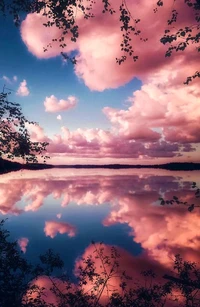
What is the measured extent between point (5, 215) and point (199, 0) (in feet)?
142

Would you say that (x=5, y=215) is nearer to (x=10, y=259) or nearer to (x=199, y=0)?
(x=10, y=259)

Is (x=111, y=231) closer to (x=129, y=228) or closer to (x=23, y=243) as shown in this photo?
(x=129, y=228)

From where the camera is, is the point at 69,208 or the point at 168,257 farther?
the point at 69,208

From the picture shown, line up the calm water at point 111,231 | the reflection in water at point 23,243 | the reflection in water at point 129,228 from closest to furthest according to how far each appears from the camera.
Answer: the reflection in water at point 129,228 < the calm water at point 111,231 < the reflection in water at point 23,243

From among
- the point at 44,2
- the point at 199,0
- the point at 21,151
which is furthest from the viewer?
the point at 21,151

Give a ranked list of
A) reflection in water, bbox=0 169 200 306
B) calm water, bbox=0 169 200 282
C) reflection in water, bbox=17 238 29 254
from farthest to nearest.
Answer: reflection in water, bbox=17 238 29 254 < calm water, bbox=0 169 200 282 < reflection in water, bbox=0 169 200 306

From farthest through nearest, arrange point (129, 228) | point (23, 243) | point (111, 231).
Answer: point (129, 228) < point (111, 231) < point (23, 243)

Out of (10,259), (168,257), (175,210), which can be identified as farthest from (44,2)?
(175,210)

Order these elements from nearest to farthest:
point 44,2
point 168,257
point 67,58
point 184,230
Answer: point 44,2, point 67,58, point 168,257, point 184,230

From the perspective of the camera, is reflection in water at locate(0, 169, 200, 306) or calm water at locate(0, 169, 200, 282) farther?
calm water at locate(0, 169, 200, 282)

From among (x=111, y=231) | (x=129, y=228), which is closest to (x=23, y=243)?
(x=111, y=231)

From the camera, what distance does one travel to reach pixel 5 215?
43.0 meters

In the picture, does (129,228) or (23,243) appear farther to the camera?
(129,228)

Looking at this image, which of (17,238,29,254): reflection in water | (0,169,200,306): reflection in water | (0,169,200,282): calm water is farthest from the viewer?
(17,238,29,254): reflection in water
